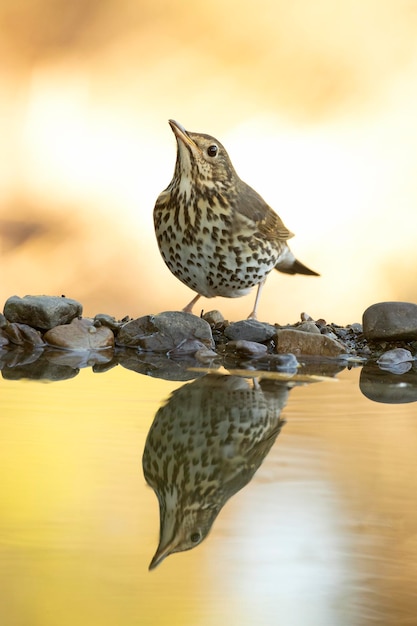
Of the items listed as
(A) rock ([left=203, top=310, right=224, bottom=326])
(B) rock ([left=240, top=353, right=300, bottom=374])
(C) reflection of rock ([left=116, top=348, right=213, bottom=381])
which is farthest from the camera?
(A) rock ([left=203, top=310, right=224, bottom=326])

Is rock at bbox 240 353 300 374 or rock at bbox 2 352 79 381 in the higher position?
rock at bbox 240 353 300 374

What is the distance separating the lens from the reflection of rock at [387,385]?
181 inches

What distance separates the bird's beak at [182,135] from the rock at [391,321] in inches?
73.2

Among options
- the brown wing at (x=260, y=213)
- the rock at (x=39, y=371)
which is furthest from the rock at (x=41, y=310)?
the brown wing at (x=260, y=213)

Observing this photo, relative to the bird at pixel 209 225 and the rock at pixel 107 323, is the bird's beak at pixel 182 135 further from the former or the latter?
the rock at pixel 107 323

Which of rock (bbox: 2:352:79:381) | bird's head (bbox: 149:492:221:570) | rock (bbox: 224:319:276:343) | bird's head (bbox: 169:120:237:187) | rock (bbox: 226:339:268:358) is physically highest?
bird's head (bbox: 169:120:237:187)

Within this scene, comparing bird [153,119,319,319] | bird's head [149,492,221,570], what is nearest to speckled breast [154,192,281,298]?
bird [153,119,319,319]

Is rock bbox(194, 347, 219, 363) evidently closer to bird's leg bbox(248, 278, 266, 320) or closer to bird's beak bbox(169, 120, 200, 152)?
bird's leg bbox(248, 278, 266, 320)

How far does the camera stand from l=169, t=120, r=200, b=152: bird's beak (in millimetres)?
5973

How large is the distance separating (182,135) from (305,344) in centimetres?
166

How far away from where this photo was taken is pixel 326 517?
2.40 meters

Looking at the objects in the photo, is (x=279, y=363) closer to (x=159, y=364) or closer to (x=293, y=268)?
(x=159, y=364)

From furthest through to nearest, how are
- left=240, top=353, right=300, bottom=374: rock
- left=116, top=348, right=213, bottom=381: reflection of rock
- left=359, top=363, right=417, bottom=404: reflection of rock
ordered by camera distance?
left=240, top=353, right=300, bottom=374: rock
left=116, top=348, right=213, bottom=381: reflection of rock
left=359, top=363, right=417, bottom=404: reflection of rock

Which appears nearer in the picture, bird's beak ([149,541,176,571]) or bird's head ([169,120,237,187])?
bird's beak ([149,541,176,571])
